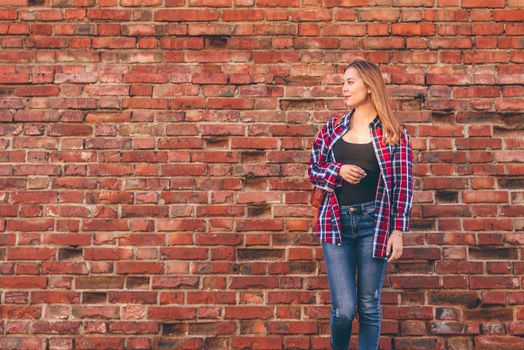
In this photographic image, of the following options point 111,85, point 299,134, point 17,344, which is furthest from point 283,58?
point 17,344

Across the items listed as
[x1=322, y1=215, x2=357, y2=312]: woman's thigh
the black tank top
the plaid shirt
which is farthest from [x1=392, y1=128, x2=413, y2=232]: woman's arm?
[x1=322, y1=215, x2=357, y2=312]: woman's thigh

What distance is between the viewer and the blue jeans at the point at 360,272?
261 cm

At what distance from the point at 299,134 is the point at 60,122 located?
160 cm

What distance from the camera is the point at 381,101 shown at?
108 inches

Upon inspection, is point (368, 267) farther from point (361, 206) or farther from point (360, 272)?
point (361, 206)

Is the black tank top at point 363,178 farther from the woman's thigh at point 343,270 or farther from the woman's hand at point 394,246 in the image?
the woman's hand at point 394,246

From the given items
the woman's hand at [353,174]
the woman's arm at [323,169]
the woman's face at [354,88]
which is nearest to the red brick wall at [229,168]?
the woman's arm at [323,169]

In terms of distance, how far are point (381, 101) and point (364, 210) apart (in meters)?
0.60

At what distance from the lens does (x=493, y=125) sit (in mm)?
3363

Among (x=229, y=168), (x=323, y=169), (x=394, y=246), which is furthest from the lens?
(x=229, y=168)

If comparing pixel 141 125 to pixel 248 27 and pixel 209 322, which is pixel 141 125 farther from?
pixel 209 322

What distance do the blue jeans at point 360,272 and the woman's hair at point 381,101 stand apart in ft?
1.26

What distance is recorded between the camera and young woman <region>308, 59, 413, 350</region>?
102 inches

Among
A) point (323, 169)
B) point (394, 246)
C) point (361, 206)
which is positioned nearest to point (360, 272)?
point (394, 246)
